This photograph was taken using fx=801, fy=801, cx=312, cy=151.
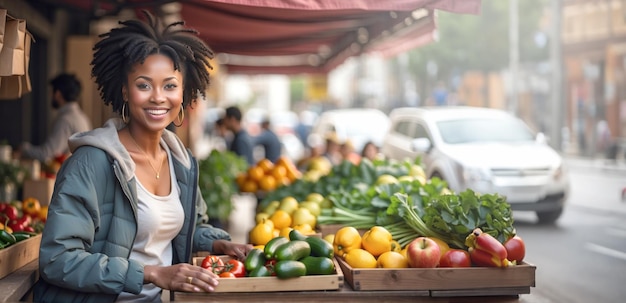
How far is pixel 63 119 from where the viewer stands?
8.12m

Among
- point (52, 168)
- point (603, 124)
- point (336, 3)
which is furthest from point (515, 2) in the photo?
point (336, 3)

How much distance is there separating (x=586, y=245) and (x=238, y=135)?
18.0 feet

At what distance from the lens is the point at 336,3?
456 centimetres

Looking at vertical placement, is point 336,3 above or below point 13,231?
above

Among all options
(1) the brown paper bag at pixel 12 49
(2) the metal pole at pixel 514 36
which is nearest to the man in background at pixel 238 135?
(1) the brown paper bag at pixel 12 49

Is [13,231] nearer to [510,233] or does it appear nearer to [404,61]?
[510,233]

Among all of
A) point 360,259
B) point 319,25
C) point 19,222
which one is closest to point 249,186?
point 319,25

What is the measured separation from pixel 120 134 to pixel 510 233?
1874mm

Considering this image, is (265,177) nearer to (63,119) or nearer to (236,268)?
(63,119)

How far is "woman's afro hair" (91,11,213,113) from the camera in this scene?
339 cm

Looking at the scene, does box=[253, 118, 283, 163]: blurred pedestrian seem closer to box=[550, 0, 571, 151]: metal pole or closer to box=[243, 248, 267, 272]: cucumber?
box=[550, 0, 571, 151]: metal pole

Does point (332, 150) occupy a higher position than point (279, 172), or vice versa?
point (332, 150)

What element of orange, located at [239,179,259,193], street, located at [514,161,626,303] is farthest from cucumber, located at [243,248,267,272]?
orange, located at [239,179,259,193]

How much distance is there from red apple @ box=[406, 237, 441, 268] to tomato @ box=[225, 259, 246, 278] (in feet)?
2.47
